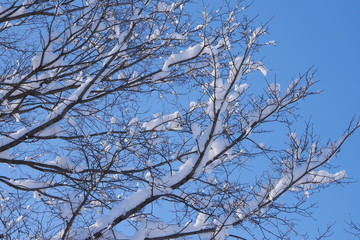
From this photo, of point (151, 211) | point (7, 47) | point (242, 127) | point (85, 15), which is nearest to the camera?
point (151, 211)

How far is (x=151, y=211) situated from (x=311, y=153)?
1.75 metres

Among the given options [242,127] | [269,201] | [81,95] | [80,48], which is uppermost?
[80,48]

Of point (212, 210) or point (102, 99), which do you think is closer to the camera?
point (212, 210)

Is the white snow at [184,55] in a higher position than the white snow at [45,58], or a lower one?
lower

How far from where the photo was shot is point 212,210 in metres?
4.19

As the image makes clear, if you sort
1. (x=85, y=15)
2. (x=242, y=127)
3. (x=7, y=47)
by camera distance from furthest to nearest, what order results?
1. (x=7, y=47)
2. (x=85, y=15)
3. (x=242, y=127)

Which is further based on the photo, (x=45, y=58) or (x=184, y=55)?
(x=184, y=55)

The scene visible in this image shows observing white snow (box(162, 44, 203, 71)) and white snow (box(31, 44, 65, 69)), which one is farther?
white snow (box(162, 44, 203, 71))

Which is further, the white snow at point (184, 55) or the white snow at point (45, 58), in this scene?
the white snow at point (184, 55)

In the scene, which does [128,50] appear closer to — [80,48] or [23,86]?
[80,48]

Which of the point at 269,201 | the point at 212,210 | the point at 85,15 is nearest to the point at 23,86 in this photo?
the point at 85,15

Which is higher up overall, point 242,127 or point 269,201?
point 242,127

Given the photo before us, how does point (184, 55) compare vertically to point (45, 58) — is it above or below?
below

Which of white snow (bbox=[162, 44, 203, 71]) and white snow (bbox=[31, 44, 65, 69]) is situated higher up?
white snow (bbox=[31, 44, 65, 69])
